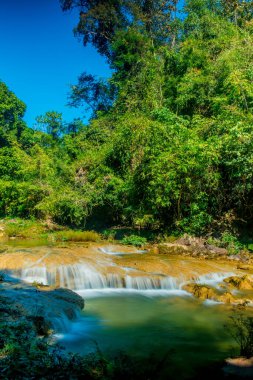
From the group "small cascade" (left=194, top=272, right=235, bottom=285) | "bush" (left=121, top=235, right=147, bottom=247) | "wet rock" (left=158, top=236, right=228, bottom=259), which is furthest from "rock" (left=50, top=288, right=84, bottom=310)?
"bush" (left=121, top=235, right=147, bottom=247)

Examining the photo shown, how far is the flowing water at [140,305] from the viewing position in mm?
6044

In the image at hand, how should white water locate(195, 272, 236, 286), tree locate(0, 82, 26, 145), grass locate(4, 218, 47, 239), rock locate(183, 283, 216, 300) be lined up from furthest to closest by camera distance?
1. tree locate(0, 82, 26, 145)
2. grass locate(4, 218, 47, 239)
3. white water locate(195, 272, 236, 286)
4. rock locate(183, 283, 216, 300)

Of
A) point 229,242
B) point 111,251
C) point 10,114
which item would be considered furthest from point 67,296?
point 10,114

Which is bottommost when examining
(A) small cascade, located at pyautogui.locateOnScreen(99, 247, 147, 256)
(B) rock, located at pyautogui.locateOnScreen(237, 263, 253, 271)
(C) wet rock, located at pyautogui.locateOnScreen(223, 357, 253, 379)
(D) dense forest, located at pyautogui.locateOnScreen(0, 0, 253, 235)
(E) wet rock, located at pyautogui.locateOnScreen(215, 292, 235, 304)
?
(E) wet rock, located at pyautogui.locateOnScreen(215, 292, 235, 304)

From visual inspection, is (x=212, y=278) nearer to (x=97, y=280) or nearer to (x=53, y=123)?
(x=97, y=280)

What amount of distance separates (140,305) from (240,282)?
10.6 feet

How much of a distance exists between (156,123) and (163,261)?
7855 millimetres

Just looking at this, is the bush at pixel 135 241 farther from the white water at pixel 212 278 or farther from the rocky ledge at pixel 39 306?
the rocky ledge at pixel 39 306

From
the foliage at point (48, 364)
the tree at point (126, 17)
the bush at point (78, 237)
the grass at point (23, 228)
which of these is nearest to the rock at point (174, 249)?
the bush at point (78, 237)

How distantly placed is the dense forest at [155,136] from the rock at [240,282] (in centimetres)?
494

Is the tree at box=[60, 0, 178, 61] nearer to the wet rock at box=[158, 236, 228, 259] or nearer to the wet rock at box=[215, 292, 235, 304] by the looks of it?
the wet rock at box=[158, 236, 228, 259]

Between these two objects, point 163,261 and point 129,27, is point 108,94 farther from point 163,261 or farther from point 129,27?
point 163,261

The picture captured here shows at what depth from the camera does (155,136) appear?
56.4ft

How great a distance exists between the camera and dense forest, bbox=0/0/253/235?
15797 mm
